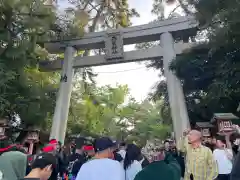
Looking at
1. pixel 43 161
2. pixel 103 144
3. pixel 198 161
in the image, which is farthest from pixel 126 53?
pixel 43 161

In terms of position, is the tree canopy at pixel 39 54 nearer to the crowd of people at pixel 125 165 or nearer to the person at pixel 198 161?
the crowd of people at pixel 125 165

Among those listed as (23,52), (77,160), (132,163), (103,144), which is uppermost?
(23,52)

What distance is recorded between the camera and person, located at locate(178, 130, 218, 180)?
3.23m

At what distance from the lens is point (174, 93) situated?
29.1 ft

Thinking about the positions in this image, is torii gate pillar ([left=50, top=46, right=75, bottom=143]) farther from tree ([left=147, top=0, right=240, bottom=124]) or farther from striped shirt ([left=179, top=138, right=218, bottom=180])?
striped shirt ([left=179, top=138, right=218, bottom=180])

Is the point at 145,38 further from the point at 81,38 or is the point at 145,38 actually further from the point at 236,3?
the point at 236,3

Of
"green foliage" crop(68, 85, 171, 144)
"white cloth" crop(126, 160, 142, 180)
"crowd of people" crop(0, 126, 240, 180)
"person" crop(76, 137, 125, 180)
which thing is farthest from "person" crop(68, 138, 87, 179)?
"green foliage" crop(68, 85, 171, 144)

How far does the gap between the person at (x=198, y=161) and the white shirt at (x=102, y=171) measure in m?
1.54

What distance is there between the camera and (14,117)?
9.60m

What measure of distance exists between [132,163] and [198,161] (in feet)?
3.07

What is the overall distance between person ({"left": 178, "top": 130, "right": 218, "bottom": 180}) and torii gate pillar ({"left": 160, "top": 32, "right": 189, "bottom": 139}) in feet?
16.4

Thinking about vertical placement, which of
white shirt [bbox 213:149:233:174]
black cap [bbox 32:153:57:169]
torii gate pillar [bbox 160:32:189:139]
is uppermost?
torii gate pillar [bbox 160:32:189:139]

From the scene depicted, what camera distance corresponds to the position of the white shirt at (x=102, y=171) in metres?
2.10

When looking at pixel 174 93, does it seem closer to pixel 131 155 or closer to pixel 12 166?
pixel 131 155
